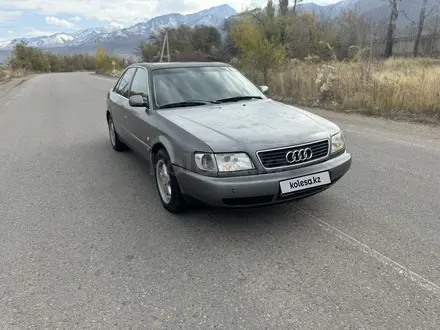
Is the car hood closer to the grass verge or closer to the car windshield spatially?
the car windshield

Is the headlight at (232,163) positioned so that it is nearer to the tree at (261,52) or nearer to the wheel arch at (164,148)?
the wheel arch at (164,148)

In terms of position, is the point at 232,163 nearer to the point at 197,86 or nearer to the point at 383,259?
the point at 383,259

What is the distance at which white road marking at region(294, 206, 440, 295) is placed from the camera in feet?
8.24

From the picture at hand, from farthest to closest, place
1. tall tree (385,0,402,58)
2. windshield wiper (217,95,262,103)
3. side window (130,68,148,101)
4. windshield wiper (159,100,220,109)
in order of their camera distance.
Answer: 1. tall tree (385,0,402,58)
2. side window (130,68,148,101)
3. windshield wiper (217,95,262,103)
4. windshield wiper (159,100,220,109)

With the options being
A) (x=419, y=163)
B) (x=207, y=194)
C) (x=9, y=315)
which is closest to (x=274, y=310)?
(x=207, y=194)

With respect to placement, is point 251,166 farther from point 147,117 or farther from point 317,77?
point 317,77

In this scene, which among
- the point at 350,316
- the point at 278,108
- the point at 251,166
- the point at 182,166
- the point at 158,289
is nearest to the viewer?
the point at 350,316

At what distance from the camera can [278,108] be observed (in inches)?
164

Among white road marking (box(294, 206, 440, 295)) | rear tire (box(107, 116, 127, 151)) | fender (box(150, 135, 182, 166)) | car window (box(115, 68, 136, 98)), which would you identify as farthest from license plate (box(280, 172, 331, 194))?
rear tire (box(107, 116, 127, 151))

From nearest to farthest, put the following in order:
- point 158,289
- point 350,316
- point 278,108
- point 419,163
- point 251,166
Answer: point 350,316 < point 158,289 < point 251,166 < point 278,108 < point 419,163

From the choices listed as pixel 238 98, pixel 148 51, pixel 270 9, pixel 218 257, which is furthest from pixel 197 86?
pixel 148 51

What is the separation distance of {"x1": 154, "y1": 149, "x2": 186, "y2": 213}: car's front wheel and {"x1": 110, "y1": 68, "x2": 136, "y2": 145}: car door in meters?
1.36

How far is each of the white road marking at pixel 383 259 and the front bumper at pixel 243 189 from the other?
41cm

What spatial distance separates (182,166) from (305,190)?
1122 mm
